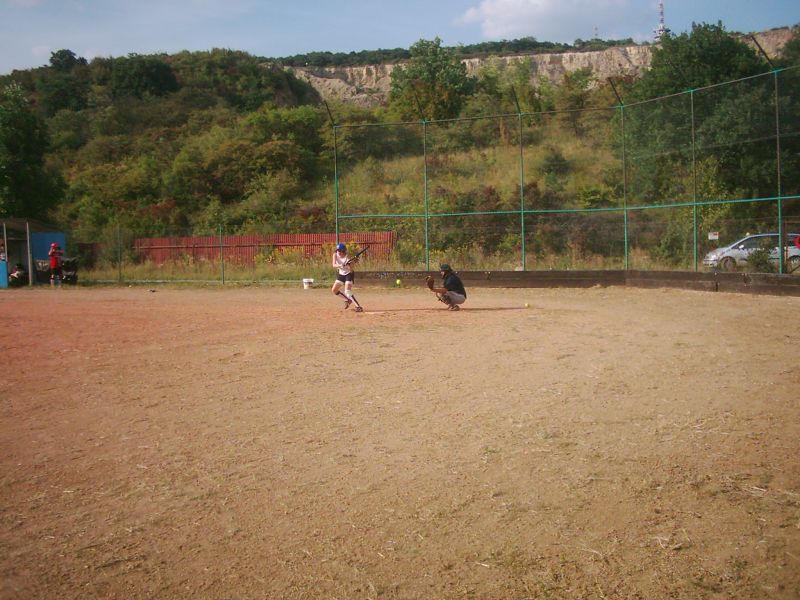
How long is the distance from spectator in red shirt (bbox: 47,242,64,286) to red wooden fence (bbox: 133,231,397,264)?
4650 mm

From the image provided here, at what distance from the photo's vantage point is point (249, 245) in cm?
3005

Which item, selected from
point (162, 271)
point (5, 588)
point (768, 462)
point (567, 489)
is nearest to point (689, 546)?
point (567, 489)

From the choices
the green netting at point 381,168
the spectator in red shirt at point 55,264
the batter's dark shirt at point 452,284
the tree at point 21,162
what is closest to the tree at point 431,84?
the green netting at point 381,168

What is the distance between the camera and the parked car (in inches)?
701

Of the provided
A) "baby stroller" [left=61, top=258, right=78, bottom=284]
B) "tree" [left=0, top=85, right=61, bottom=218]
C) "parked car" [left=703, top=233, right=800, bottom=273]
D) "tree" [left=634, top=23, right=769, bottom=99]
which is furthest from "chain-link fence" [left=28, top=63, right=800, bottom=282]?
"tree" [left=0, top=85, right=61, bottom=218]

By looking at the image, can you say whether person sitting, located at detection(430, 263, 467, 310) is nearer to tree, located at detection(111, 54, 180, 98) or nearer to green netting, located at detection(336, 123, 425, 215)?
green netting, located at detection(336, 123, 425, 215)

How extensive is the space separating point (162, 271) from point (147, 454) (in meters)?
26.1

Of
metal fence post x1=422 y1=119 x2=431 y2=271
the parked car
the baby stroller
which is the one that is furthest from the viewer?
the baby stroller

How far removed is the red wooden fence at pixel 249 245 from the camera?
26.4 meters

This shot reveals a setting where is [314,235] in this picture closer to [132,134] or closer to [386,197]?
[386,197]

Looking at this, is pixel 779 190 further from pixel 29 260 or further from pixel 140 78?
pixel 140 78

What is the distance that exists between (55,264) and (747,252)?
22.4 metres

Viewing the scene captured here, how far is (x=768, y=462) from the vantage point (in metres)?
5.46

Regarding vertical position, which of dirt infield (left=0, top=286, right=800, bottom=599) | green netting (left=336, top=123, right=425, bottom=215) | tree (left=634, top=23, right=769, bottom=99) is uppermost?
tree (left=634, top=23, right=769, bottom=99)
